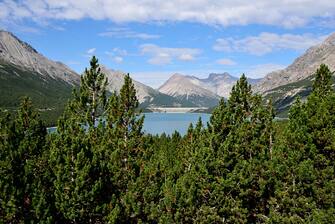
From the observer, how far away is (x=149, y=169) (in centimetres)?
3522

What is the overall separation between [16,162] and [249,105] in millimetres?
24113

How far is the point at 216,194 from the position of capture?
3397cm

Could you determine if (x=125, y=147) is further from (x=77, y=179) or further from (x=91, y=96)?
(x=77, y=179)

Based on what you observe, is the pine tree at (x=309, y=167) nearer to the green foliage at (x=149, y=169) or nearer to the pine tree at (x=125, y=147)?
the green foliage at (x=149, y=169)

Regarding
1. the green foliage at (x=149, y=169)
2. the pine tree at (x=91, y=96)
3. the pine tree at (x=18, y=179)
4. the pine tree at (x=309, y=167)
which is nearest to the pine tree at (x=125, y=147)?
the green foliage at (x=149, y=169)

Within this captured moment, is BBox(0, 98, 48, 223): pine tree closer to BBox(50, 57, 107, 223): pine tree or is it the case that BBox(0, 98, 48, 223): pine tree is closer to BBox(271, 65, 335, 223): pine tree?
BBox(50, 57, 107, 223): pine tree

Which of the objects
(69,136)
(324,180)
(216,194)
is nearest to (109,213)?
(69,136)

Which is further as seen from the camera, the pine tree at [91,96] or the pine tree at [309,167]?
the pine tree at [91,96]

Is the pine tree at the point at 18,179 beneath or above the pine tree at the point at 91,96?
beneath

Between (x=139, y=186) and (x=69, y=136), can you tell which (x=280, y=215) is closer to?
(x=139, y=186)

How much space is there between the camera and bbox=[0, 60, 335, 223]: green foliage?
97.1 ft

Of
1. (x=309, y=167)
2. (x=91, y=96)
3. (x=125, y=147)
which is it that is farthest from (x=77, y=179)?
(x=309, y=167)

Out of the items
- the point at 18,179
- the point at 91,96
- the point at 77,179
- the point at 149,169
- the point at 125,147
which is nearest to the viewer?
the point at 18,179

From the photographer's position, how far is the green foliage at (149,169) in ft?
97.1
